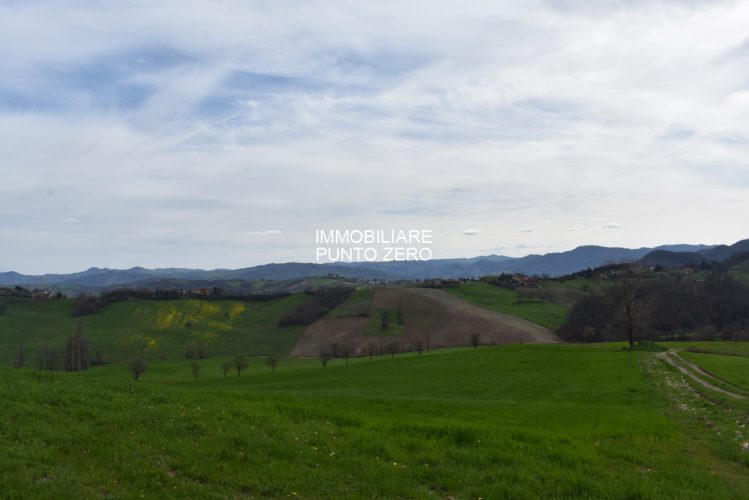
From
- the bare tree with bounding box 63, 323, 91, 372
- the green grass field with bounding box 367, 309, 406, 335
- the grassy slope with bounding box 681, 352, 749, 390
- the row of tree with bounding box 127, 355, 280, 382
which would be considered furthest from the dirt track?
the grassy slope with bounding box 681, 352, 749, 390

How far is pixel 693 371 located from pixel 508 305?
127 m

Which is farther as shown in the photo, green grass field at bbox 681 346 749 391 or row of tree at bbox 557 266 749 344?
row of tree at bbox 557 266 749 344

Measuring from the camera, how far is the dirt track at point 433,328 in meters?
128

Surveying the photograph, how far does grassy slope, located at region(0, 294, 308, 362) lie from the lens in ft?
482

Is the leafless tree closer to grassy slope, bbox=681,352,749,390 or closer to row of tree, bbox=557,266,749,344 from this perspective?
row of tree, bbox=557,266,749,344

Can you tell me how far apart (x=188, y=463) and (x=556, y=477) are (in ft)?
28.2

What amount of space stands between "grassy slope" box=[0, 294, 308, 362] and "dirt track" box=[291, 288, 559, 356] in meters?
9.43

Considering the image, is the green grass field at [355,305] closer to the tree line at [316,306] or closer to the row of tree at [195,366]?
the tree line at [316,306]

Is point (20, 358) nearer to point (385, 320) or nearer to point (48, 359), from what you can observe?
point (48, 359)

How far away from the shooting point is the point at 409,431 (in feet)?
52.4

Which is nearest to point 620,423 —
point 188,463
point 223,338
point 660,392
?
point 660,392

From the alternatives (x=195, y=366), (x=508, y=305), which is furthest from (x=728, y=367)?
(x=508, y=305)

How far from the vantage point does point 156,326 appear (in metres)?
170

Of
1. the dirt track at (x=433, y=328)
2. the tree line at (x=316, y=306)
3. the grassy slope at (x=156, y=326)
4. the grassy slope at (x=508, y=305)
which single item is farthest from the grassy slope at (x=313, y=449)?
the tree line at (x=316, y=306)
